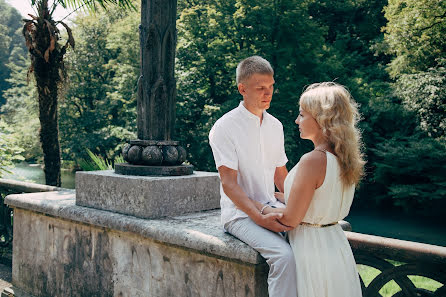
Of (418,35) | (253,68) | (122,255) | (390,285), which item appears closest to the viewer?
(253,68)

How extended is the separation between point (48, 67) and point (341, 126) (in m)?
10.3

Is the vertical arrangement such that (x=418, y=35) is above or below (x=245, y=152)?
above

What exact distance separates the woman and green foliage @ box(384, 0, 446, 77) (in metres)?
18.7

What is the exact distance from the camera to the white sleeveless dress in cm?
238

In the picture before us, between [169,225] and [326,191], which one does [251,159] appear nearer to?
[326,191]

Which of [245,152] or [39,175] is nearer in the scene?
[245,152]

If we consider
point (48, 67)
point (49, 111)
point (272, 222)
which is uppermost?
point (48, 67)

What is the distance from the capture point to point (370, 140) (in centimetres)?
2184

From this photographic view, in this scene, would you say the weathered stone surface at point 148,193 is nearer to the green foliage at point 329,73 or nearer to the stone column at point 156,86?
the stone column at point 156,86

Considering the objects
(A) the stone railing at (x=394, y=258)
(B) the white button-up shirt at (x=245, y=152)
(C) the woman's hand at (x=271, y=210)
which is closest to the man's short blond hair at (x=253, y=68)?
(B) the white button-up shirt at (x=245, y=152)

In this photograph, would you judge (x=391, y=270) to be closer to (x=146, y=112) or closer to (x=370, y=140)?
(x=146, y=112)

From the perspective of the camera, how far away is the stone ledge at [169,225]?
110 inches

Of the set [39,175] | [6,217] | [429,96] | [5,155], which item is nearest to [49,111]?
[5,155]

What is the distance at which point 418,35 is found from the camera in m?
19.6
